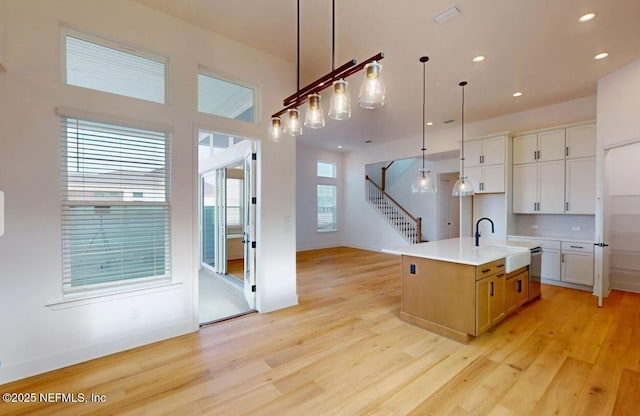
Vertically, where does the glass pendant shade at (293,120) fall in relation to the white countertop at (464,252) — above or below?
above

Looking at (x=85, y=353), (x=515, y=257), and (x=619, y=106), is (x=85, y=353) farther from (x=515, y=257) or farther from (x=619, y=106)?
(x=619, y=106)

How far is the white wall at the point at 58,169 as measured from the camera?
A: 2.30 metres

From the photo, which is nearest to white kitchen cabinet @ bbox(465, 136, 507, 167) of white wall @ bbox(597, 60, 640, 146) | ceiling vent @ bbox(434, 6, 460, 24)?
white wall @ bbox(597, 60, 640, 146)

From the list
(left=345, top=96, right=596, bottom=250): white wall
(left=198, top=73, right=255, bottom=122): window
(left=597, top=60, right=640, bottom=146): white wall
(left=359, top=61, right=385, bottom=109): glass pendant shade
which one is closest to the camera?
(left=359, top=61, right=385, bottom=109): glass pendant shade

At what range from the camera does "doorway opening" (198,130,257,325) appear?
3.90 meters

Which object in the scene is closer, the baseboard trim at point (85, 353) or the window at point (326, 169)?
the baseboard trim at point (85, 353)

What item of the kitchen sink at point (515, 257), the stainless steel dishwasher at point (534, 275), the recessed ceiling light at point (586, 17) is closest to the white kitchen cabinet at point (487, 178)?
the stainless steel dishwasher at point (534, 275)

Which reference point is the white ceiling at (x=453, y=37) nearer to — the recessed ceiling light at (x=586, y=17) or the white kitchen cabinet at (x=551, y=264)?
the recessed ceiling light at (x=586, y=17)

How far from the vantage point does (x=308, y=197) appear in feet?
29.1

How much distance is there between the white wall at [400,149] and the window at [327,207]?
0.47 m

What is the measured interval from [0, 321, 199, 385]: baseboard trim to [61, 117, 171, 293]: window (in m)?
0.56

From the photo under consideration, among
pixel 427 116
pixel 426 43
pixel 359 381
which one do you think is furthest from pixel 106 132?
pixel 427 116

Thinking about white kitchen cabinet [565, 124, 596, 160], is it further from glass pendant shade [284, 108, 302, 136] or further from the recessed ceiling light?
glass pendant shade [284, 108, 302, 136]

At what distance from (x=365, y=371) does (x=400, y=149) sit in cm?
659
